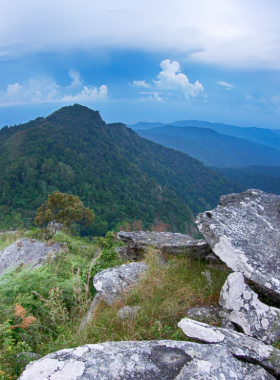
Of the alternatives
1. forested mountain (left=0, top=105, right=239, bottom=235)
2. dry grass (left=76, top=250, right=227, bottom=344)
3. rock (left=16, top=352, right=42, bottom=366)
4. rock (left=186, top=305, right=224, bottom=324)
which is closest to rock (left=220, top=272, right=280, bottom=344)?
rock (left=186, top=305, right=224, bottom=324)

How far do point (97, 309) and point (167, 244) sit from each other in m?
2.35

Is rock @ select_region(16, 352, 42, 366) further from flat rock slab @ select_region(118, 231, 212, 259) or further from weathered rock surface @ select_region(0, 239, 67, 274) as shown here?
weathered rock surface @ select_region(0, 239, 67, 274)

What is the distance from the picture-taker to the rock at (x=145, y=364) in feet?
6.41

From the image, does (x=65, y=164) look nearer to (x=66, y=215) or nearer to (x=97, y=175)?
(x=97, y=175)

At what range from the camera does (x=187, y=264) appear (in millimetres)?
4676

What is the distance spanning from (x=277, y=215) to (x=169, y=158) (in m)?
135

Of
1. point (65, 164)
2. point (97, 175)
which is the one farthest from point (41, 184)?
point (97, 175)

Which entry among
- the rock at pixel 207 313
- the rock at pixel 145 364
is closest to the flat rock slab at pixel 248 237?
the rock at pixel 207 313

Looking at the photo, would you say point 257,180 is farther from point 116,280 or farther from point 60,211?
point 116,280

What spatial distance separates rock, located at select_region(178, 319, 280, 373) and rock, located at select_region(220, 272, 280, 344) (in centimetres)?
35

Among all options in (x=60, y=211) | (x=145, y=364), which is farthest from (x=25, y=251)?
(x=145, y=364)

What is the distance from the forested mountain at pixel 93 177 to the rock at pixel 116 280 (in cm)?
2327

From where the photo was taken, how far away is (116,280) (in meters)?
4.09

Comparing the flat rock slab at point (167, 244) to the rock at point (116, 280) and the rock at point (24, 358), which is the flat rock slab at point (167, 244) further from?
the rock at point (24, 358)
